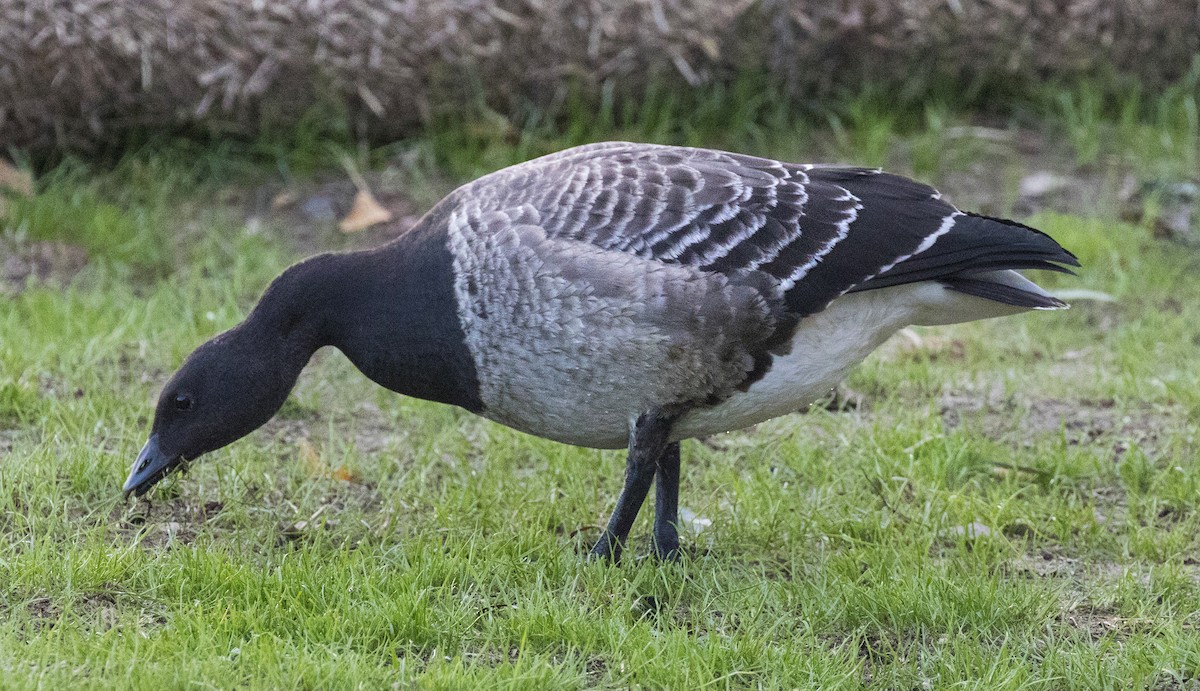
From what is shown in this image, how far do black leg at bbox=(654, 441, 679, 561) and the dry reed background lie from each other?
13.1 feet

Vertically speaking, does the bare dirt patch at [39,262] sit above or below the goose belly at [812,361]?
below

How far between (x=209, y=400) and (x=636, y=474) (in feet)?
5.17

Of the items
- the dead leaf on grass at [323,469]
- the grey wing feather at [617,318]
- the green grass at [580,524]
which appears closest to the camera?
the green grass at [580,524]

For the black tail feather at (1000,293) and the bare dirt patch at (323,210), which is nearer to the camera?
the black tail feather at (1000,293)

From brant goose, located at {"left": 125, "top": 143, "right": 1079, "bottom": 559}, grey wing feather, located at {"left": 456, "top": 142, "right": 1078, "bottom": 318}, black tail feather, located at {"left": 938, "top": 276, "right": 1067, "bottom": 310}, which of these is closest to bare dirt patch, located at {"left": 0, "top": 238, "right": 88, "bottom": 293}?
brant goose, located at {"left": 125, "top": 143, "right": 1079, "bottom": 559}

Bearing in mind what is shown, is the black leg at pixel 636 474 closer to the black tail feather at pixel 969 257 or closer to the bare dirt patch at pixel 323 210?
the black tail feather at pixel 969 257

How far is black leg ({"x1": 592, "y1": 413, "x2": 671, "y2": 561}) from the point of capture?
4.72 m

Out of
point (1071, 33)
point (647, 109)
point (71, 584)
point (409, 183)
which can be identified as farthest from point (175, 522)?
point (1071, 33)

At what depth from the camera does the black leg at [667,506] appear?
5.01 meters

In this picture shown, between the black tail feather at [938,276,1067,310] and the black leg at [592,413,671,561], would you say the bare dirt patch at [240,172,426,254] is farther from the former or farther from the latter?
the black tail feather at [938,276,1067,310]

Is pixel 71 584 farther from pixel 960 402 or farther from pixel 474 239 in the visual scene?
pixel 960 402

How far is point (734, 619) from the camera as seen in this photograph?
14.9 feet

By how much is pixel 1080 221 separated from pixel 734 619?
4685 mm

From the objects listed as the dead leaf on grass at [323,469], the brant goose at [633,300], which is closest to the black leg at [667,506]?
the brant goose at [633,300]
